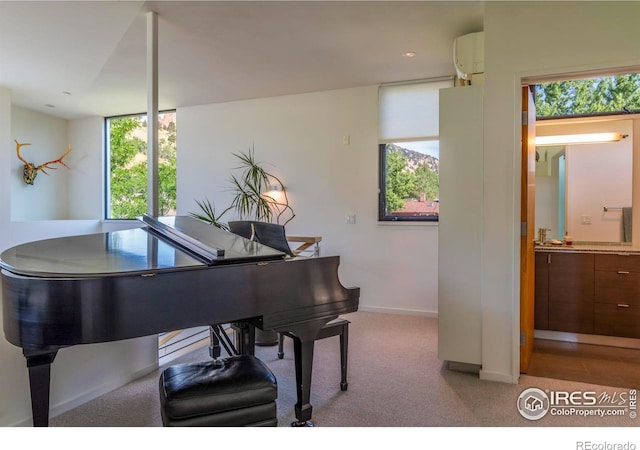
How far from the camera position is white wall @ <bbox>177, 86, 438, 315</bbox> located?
4500 mm

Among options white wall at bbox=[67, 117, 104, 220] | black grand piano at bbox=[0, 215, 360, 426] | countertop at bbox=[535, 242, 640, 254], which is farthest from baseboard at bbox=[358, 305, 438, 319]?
white wall at bbox=[67, 117, 104, 220]

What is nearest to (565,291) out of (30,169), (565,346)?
(565,346)

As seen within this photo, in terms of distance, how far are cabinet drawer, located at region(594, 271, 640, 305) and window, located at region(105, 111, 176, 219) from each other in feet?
17.4

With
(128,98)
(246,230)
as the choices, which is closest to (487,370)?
(246,230)

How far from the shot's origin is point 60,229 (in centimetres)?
567

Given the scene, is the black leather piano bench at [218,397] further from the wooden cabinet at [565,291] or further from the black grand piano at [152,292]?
the wooden cabinet at [565,291]

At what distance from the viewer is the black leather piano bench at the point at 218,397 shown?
5.15ft

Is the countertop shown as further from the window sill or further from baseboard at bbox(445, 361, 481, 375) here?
baseboard at bbox(445, 361, 481, 375)

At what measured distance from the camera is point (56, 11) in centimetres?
284

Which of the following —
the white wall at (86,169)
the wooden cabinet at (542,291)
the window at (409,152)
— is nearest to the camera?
the wooden cabinet at (542,291)

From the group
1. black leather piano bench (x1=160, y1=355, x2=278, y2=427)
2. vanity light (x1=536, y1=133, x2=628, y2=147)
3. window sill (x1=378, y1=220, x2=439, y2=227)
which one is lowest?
black leather piano bench (x1=160, y1=355, x2=278, y2=427)

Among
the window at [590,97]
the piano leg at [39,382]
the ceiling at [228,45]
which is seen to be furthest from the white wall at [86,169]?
the window at [590,97]

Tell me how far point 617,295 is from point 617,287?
2.8 inches

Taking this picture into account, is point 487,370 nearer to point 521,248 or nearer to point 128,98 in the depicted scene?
point 521,248
